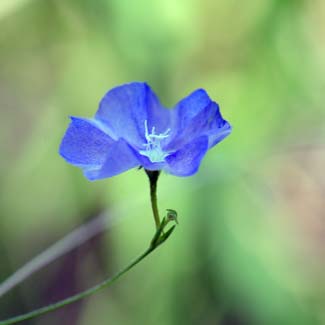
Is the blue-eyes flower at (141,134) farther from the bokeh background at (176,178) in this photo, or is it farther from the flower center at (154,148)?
the bokeh background at (176,178)

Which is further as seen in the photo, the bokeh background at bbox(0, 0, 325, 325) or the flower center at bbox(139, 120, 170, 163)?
the bokeh background at bbox(0, 0, 325, 325)

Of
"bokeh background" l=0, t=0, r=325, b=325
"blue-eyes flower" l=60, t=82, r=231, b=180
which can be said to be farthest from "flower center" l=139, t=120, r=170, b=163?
"bokeh background" l=0, t=0, r=325, b=325

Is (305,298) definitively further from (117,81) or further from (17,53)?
(17,53)

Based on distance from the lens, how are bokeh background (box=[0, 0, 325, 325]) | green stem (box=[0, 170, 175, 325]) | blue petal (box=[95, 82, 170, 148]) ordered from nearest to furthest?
green stem (box=[0, 170, 175, 325])
blue petal (box=[95, 82, 170, 148])
bokeh background (box=[0, 0, 325, 325])

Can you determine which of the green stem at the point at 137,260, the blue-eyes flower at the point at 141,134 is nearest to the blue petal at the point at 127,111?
the blue-eyes flower at the point at 141,134

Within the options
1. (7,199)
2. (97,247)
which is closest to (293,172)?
(97,247)

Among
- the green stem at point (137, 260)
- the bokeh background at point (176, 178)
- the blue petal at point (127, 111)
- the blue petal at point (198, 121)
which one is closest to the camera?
the green stem at point (137, 260)

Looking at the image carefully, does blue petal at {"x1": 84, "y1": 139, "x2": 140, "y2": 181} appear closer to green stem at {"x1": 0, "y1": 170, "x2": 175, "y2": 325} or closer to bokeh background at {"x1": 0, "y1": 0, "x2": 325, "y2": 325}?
green stem at {"x1": 0, "y1": 170, "x2": 175, "y2": 325}
